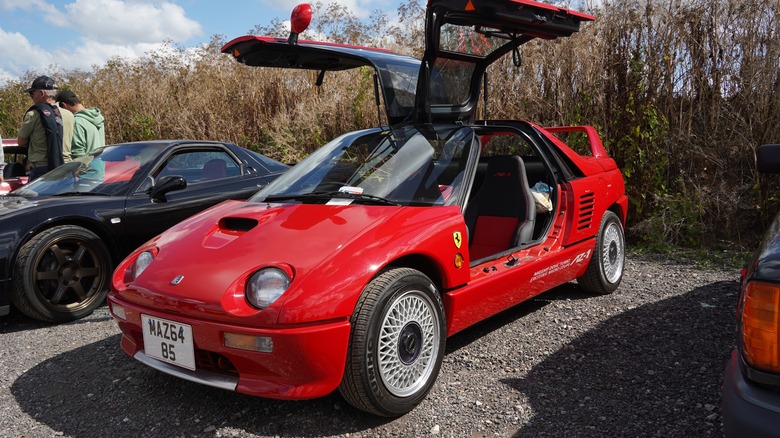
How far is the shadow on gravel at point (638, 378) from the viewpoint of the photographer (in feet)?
8.36

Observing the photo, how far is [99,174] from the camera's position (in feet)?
16.9

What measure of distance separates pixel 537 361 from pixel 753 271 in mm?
1662

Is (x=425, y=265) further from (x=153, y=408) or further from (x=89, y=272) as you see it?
(x=89, y=272)

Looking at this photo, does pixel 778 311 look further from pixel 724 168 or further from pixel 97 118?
pixel 97 118

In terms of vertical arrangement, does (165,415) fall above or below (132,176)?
below

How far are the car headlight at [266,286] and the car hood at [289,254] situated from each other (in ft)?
0.12

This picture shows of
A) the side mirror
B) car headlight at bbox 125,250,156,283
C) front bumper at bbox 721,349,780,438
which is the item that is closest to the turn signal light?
car headlight at bbox 125,250,156,283

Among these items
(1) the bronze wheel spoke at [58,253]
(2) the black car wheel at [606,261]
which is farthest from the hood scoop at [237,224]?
(2) the black car wheel at [606,261]

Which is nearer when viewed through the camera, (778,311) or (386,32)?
(778,311)

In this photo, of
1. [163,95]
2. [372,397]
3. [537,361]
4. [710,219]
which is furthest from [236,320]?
[163,95]

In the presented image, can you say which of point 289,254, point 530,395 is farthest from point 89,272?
point 530,395

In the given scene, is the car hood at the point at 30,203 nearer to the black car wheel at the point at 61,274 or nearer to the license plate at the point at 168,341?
the black car wheel at the point at 61,274

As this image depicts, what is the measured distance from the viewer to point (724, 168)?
19.7 ft

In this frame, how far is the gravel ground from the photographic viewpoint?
2.60m
